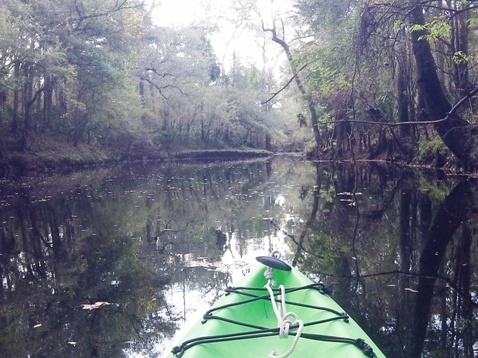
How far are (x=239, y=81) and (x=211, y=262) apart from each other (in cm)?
3638

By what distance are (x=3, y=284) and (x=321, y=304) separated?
3601mm

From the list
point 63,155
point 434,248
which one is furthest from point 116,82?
point 434,248

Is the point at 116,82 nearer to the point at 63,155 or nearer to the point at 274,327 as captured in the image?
the point at 63,155

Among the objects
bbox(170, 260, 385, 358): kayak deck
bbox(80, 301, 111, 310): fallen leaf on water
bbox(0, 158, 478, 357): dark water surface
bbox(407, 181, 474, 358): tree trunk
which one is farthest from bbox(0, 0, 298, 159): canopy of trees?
bbox(170, 260, 385, 358): kayak deck

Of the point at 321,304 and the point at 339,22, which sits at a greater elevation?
the point at 339,22

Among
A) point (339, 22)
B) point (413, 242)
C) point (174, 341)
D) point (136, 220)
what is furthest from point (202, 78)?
point (174, 341)

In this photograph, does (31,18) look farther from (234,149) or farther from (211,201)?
(234,149)

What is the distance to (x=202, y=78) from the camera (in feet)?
119

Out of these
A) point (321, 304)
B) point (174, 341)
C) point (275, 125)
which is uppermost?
point (275, 125)

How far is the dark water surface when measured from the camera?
3.64 m

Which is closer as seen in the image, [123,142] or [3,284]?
[3,284]

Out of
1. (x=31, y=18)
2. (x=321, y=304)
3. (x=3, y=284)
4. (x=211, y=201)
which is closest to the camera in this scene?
(x=321, y=304)

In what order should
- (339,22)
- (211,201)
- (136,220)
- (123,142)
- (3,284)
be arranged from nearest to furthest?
(3,284) → (136,220) → (211,201) → (339,22) → (123,142)

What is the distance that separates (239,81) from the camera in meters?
40.9
